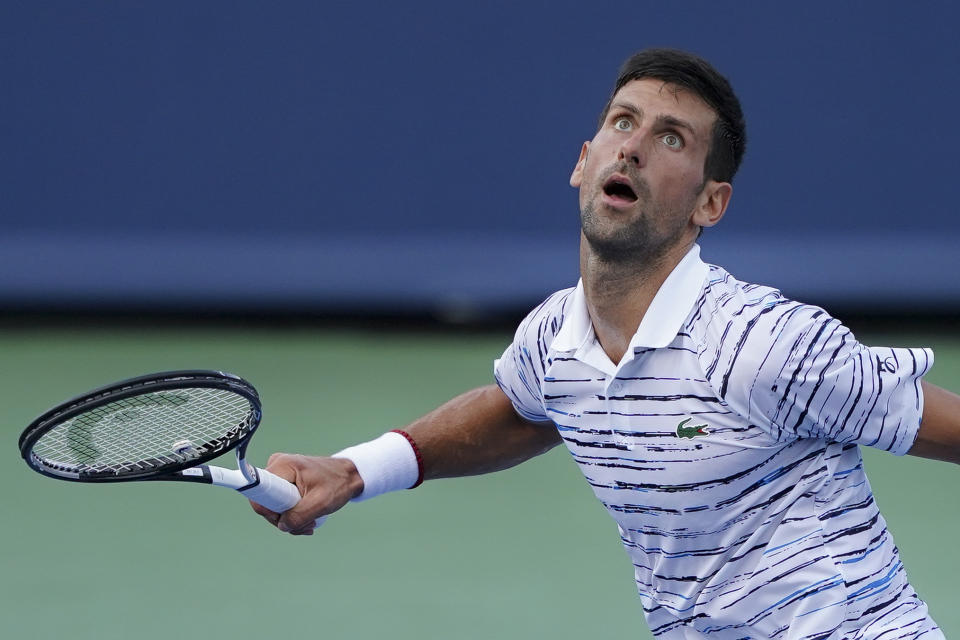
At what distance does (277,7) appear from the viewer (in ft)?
24.0

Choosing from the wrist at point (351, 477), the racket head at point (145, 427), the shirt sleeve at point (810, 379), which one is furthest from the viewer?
the wrist at point (351, 477)

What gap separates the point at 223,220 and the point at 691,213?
5136 mm

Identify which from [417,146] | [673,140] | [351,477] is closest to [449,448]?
[351,477]

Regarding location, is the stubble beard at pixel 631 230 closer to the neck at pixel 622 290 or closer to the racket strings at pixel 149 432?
the neck at pixel 622 290

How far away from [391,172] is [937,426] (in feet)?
17.0

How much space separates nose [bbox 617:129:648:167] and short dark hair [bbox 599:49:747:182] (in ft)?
0.39

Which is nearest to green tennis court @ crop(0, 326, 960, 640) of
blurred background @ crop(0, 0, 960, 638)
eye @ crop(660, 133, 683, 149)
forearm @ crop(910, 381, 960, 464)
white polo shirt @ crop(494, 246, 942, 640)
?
blurred background @ crop(0, 0, 960, 638)

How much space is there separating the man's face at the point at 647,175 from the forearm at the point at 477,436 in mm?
583

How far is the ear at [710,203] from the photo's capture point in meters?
2.58

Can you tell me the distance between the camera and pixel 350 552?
4.77 meters

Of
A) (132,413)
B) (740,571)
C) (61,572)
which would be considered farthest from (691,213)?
(61,572)

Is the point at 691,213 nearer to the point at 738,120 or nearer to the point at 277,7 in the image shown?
the point at 738,120

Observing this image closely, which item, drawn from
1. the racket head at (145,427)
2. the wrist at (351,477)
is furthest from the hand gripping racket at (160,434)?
the wrist at (351,477)

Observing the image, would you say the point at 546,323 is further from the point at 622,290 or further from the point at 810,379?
the point at 810,379
